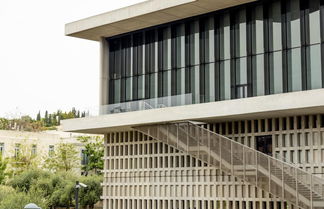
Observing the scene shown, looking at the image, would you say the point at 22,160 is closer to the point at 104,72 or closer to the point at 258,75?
the point at 104,72

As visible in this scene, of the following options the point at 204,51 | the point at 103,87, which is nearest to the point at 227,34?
the point at 204,51

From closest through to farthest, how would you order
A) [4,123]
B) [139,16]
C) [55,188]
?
1. [139,16]
2. [55,188]
3. [4,123]

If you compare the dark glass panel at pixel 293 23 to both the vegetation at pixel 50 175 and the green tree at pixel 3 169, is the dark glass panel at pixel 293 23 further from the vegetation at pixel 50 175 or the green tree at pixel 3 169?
the green tree at pixel 3 169

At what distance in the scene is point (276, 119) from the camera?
28.7 m

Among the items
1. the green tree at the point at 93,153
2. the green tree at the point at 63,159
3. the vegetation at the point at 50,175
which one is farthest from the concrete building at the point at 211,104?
the green tree at the point at 63,159

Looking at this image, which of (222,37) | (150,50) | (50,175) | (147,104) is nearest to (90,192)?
(50,175)

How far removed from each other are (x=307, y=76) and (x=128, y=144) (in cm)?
1317

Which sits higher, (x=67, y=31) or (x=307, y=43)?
(x=67, y=31)

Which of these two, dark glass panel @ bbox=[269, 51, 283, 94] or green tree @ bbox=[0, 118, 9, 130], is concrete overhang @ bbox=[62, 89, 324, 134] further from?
green tree @ bbox=[0, 118, 9, 130]

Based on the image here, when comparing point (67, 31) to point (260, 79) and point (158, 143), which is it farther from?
point (260, 79)

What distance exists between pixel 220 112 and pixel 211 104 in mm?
745

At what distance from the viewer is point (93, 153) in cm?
7025

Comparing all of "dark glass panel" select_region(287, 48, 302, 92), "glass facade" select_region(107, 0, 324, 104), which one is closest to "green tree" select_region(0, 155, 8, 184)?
"glass facade" select_region(107, 0, 324, 104)

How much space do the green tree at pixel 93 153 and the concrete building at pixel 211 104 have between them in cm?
3360
